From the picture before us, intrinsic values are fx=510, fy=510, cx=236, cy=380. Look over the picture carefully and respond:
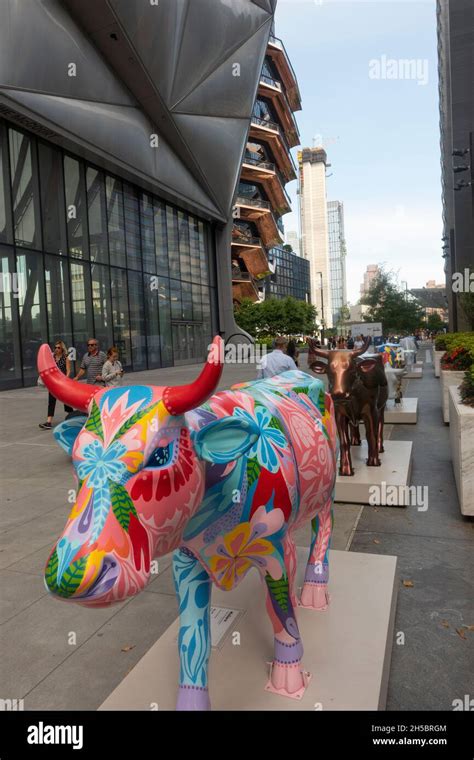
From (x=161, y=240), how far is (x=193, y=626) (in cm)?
2740

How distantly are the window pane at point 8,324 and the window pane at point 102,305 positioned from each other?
458 centimetres

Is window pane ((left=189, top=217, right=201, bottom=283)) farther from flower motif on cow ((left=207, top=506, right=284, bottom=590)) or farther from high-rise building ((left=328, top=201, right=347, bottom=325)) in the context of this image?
high-rise building ((left=328, top=201, right=347, bottom=325))

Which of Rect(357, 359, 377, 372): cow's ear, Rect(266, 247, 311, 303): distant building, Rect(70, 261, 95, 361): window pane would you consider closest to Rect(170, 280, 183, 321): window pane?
Rect(70, 261, 95, 361): window pane

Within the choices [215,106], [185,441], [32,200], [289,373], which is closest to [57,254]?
[32,200]

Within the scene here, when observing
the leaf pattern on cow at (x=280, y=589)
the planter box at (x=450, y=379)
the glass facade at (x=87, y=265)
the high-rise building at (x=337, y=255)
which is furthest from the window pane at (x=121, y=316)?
the high-rise building at (x=337, y=255)

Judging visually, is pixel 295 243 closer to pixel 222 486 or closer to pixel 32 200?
pixel 32 200

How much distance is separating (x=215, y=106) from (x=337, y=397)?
80.9ft

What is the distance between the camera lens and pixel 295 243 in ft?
524

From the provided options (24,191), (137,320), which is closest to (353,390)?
(24,191)

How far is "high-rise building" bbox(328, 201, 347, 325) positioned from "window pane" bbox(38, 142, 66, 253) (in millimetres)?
137257

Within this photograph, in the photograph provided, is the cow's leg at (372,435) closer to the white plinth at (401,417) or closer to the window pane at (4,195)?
the white plinth at (401,417)

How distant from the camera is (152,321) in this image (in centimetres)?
2670

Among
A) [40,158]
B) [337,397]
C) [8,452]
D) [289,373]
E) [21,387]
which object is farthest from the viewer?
[40,158]

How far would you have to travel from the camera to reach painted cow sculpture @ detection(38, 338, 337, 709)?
1.48 meters
